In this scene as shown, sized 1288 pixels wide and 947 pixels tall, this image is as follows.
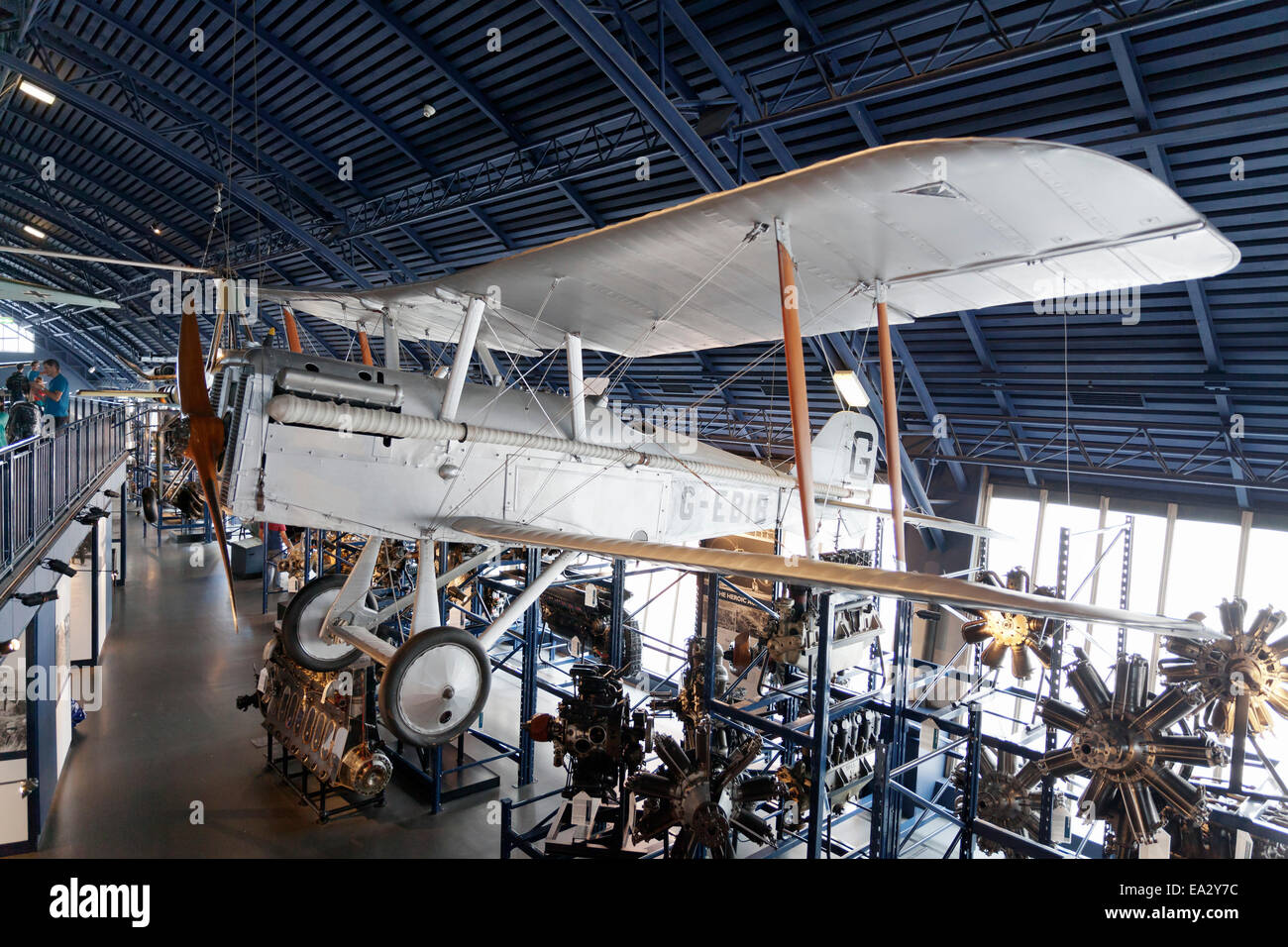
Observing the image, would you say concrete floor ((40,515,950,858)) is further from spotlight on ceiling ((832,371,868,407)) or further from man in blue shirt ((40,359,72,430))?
spotlight on ceiling ((832,371,868,407))

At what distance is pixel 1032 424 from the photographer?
37.6ft

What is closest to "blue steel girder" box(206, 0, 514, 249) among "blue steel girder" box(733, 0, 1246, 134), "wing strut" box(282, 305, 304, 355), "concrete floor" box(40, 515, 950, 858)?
"blue steel girder" box(733, 0, 1246, 134)

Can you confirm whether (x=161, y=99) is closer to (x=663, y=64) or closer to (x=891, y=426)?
(x=663, y=64)

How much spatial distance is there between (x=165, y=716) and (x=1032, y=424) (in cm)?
1467

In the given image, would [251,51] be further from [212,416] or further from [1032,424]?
[1032,424]

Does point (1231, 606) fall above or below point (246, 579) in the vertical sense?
above

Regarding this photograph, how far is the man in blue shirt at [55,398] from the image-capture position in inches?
360

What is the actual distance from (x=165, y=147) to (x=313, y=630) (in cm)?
1385

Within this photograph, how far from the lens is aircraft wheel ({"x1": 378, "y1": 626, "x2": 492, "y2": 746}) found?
444 cm

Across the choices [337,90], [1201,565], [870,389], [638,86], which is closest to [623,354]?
[638,86]

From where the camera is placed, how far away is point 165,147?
14.4m
